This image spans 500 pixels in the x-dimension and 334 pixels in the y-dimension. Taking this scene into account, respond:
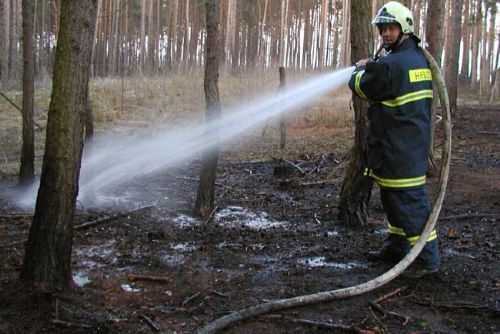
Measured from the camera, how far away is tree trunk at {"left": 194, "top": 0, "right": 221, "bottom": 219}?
19.2 feet

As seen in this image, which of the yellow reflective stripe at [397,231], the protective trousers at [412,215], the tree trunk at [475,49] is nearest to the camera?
the protective trousers at [412,215]

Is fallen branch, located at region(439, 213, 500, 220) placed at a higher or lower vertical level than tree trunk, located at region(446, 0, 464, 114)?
lower

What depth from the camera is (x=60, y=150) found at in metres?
3.64

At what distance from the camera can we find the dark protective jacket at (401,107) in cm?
410

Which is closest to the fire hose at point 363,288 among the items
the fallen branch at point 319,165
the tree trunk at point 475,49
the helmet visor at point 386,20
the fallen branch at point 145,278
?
the helmet visor at point 386,20

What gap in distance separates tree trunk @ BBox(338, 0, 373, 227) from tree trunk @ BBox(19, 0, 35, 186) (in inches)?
179

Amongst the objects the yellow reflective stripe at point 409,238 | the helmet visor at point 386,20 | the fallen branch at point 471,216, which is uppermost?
the helmet visor at point 386,20

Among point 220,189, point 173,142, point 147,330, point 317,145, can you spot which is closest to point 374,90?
point 147,330

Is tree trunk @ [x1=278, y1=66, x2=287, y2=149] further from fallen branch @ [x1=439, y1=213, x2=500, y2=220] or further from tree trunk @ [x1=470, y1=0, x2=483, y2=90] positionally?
tree trunk @ [x1=470, y1=0, x2=483, y2=90]

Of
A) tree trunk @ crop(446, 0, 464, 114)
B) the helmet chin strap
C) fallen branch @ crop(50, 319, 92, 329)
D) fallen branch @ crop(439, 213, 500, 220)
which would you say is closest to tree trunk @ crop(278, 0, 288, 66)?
tree trunk @ crop(446, 0, 464, 114)

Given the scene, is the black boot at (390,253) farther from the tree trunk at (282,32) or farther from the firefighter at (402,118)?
the tree trunk at (282,32)

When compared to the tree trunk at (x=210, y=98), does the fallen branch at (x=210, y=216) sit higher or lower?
lower

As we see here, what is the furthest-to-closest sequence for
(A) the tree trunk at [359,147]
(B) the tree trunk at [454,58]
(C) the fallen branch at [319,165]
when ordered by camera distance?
(B) the tree trunk at [454,58] → (C) the fallen branch at [319,165] → (A) the tree trunk at [359,147]

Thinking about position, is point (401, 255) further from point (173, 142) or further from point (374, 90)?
point (173, 142)
